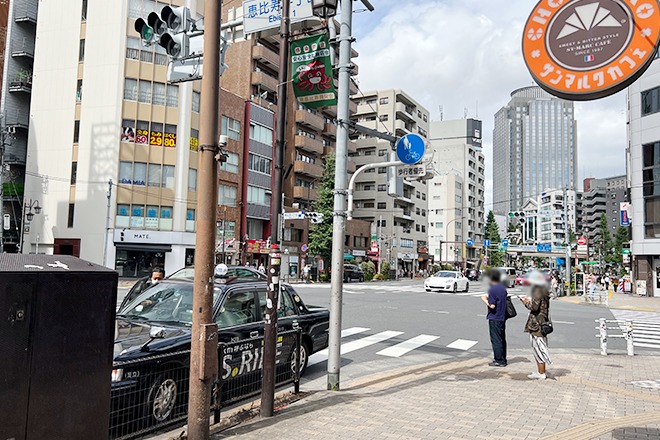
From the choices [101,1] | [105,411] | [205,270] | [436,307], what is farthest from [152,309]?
[101,1]

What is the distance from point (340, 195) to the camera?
23.8 feet

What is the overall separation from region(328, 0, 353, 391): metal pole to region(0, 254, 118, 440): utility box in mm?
3578

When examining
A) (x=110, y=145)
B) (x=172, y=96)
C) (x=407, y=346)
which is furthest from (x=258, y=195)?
(x=407, y=346)

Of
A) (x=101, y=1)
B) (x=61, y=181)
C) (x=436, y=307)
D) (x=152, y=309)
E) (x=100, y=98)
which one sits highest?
(x=101, y=1)

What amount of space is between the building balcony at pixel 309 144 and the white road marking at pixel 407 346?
4403 centimetres

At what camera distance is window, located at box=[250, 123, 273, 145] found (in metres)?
47.2

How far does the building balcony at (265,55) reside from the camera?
50.8 metres

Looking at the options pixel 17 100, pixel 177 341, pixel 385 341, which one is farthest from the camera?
pixel 17 100

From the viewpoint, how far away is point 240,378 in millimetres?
6191

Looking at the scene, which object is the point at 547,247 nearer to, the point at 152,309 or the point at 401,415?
the point at 401,415

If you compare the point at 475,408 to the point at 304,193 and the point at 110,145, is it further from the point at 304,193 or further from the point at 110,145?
the point at 304,193

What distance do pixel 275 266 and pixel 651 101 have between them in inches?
1518

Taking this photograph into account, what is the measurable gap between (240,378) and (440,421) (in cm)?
241

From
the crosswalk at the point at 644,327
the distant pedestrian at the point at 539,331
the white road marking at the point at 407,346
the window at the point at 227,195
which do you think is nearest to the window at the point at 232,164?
the window at the point at 227,195
